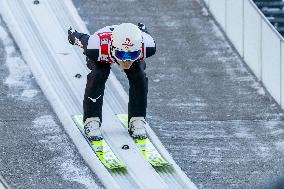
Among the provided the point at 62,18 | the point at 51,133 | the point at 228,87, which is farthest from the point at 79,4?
the point at 51,133

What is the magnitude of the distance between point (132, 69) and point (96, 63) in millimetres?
342

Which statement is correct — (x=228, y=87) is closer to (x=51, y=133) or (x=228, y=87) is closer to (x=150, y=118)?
(x=150, y=118)

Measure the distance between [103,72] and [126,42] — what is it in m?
0.56

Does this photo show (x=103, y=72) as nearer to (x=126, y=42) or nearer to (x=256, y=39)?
(x=126, y=42)

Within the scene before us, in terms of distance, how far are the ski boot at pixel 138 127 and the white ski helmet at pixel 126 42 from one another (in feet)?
2.81

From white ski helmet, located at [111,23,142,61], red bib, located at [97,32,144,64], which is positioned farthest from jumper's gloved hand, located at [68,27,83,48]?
white ski helmet, located at [111,23,142,61]

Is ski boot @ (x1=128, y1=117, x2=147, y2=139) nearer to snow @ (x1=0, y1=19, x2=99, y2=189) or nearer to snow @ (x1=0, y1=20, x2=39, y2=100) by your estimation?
snow @ (x1=0, y1=19, x2=99, y2=189)

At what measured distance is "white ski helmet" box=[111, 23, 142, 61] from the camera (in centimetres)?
1065

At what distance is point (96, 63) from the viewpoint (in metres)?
11.1

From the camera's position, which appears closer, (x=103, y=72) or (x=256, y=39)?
(x=103, y=72)

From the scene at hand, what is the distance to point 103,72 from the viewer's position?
11.1 m

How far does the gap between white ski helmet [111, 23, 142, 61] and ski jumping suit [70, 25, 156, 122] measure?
15 centimetres

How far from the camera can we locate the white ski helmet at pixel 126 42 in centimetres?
1065

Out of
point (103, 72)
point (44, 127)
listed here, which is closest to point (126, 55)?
point (103, 72)
